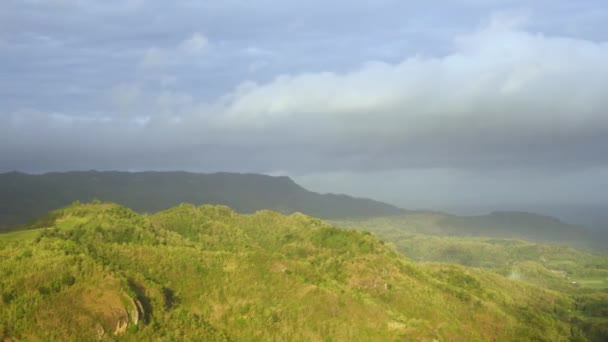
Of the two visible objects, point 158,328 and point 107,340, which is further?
point 158,328

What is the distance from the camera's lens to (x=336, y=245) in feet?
340

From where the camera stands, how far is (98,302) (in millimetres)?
37312

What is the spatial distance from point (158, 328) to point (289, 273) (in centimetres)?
2543

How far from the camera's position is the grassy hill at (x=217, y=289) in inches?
1458

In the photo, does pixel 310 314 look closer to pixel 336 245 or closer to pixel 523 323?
pixel 336 245

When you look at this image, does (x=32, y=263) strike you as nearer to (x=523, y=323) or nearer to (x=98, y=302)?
(x=98, y=302)

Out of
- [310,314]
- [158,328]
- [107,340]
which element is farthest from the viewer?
[310,314]

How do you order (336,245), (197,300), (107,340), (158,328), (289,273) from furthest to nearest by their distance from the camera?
(336,245), (289,273), (197,300), (158,328), (107,340)

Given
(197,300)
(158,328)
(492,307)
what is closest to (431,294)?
(492,307)

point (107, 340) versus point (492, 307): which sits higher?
point (107, 340)

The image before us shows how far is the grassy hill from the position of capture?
37.0 metres

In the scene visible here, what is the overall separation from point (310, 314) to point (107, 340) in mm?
25364

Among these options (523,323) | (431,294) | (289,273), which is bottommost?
(523,323)

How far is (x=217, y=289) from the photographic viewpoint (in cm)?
5416
